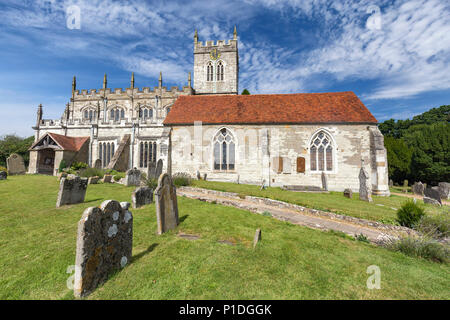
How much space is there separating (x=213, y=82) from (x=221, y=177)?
21.2m

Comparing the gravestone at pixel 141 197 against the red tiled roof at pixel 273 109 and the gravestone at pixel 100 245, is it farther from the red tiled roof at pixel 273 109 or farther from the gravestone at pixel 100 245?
the red tiled roof at pixel 273 109

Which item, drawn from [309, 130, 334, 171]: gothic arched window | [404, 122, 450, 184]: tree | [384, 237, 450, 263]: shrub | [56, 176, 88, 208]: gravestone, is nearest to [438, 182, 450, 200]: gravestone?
[404, 122, 450, 184]: tree

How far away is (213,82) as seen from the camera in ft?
105

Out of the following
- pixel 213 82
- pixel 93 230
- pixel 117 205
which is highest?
pixel 213 82

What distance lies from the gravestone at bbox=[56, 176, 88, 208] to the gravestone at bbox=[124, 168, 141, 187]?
428cm

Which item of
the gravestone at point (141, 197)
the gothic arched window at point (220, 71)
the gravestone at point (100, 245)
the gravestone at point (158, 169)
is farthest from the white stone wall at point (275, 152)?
the gothic arched window at point (220, 71)

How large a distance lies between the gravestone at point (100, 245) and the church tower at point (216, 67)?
31.0m

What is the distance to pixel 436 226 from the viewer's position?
6.38 m

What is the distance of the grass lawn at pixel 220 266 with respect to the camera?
3006 millimetres

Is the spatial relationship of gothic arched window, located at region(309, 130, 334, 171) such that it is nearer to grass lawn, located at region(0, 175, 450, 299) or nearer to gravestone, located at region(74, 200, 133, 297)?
grass lawn, located at region(0, 175, 450, 299)

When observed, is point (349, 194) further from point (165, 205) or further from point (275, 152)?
point (165, 205)

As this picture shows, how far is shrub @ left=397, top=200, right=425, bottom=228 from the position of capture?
275 inches

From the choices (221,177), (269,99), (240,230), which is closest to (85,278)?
(240,230)
